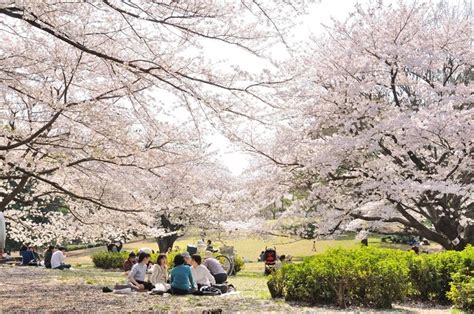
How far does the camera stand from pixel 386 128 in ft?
39.6

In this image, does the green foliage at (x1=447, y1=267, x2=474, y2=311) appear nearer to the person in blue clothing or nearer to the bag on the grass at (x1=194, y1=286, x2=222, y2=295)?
the bag on the grass at (x1=194, y1=286, x2=222, y2=295)

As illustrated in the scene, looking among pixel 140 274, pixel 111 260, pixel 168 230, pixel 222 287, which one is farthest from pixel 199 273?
pixel 168 230

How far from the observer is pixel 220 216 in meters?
24.1

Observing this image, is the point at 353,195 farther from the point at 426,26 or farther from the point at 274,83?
the point at 274,83

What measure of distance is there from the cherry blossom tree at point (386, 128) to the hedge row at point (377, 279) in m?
3.07

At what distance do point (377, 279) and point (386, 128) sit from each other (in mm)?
4879

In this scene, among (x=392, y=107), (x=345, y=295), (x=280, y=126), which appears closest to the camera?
(x=280, y=126)

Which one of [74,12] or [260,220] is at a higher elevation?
[74,12]

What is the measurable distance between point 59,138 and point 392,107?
7.91m

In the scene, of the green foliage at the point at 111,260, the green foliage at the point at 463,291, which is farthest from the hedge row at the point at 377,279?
the green foliage at the point at 111,260

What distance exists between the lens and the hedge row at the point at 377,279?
8.06 m

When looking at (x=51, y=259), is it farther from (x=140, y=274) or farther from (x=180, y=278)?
(x=180, y=278)

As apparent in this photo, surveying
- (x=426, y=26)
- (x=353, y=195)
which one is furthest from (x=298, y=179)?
(x=426, y=26)

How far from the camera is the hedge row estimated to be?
8062mm
